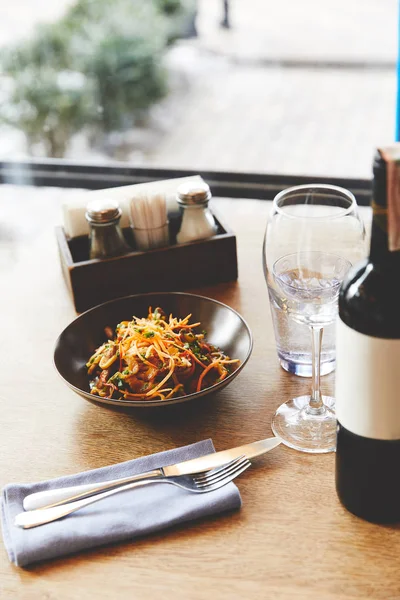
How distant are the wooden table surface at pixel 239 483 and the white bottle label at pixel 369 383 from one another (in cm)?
16

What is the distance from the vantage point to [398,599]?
76cm

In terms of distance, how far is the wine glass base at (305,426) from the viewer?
99cm

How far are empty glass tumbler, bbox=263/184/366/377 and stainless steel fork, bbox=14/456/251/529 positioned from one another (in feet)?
0.79

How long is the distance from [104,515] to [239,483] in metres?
0.18

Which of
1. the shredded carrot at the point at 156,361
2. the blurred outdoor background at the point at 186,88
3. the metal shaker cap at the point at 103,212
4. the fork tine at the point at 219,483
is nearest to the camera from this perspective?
the fork tine at the point at 219,483

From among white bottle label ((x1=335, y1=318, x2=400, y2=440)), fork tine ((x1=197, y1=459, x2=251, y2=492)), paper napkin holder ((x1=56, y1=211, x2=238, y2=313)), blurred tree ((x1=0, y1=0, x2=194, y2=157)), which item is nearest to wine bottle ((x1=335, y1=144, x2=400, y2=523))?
white bottle label ((x1=335, y1=318, x2=400, y2=440))

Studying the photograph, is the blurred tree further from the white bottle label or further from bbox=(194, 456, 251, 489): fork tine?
the white bottle label

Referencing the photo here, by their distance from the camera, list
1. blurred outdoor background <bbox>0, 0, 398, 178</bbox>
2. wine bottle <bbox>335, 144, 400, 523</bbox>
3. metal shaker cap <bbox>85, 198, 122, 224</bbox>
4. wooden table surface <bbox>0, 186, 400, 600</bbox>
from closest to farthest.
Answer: wine bottle <bbox>335, 144, 400, 523</bbox> < wooden table surface <bbox>0, 186, 400, 600</bbox> < metal shaker cap <bbox>85, 198, 122, 224</bbox> < blurred outdoor background <bbox>0, 0, 398, 178</bbox>

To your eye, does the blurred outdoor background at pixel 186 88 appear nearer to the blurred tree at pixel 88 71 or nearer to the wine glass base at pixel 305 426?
the blurred tree at pixel 88 71

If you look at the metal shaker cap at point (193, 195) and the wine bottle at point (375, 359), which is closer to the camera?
the wine bottle at point (375, 359)

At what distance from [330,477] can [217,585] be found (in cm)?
22

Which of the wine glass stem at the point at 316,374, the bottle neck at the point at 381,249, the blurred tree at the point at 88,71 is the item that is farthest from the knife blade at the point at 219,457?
the blurred tree at the point at 88,71

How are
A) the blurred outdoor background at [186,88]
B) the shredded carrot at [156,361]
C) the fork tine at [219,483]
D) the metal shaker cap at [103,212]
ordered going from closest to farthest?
the fork tine at [219,483]
the shredded carrot at [156,361]
the metal shaker cap at [103,212]
the blurred outdoor background at [186,88]

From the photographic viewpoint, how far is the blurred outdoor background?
11.0 feet
